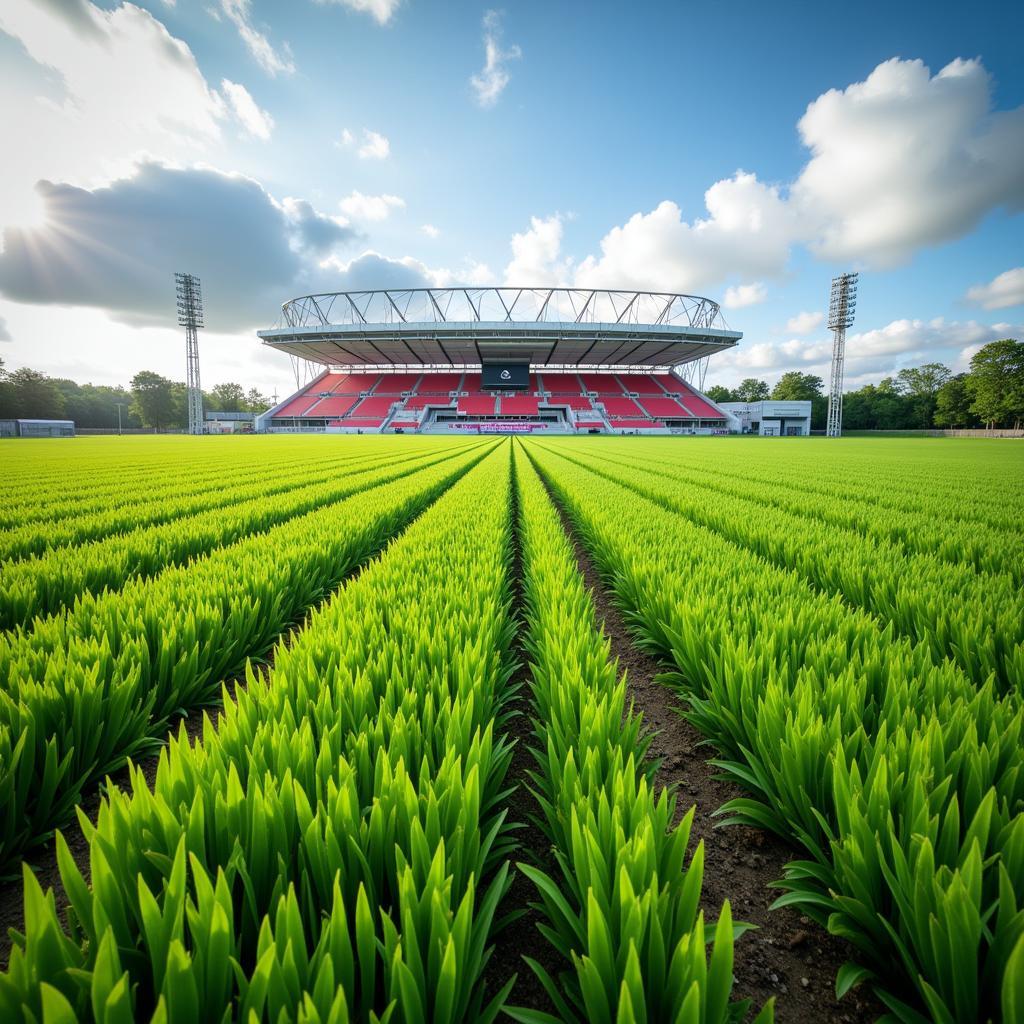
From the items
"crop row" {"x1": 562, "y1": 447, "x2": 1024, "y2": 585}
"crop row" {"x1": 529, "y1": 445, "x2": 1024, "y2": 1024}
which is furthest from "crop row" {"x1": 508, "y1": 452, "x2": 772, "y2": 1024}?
"crop row" {"x1": 562, "y1": 447, "x2": 1024, "y2": 585}

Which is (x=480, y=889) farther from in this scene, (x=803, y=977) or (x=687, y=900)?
(x=803, y=977)

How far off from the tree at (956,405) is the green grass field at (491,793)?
274ft

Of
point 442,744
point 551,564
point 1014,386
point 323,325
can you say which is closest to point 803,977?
point 442,744

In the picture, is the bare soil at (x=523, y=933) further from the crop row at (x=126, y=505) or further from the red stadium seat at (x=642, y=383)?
the red stadium seat at (x=642, y=383)

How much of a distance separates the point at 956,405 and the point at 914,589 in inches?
3392

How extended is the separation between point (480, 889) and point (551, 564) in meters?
2.29

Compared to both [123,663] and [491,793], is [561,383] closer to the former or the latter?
[123,663]

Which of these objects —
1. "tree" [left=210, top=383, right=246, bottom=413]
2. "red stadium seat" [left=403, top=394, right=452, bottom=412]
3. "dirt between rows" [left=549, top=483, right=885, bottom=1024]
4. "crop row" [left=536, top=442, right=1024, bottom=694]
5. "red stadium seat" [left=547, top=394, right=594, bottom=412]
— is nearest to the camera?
"dirt between rows" [left=549, top=483, right=885, bottom=1024]

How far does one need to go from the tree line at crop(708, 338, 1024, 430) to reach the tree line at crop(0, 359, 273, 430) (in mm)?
120825

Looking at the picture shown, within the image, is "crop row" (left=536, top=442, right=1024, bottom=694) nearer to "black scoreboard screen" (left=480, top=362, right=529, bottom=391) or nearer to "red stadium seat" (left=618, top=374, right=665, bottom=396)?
"black scoreboard screen" (left=480, top=362, right=529, bottom=391)

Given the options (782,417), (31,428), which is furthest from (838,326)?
(31,428)

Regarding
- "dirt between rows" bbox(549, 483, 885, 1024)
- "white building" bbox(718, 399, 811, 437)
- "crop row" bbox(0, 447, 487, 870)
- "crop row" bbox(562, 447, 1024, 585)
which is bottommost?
"dirt between rows" bbox(549, 483, 885, 1024)

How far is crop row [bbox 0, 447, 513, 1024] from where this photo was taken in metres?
0.66

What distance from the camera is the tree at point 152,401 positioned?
84.4 metres
